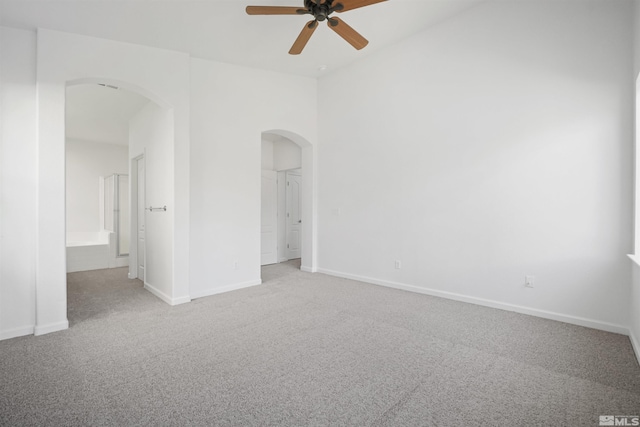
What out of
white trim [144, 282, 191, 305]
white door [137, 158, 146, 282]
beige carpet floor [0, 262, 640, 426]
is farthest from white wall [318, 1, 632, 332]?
white door [137, 158, 146, 282]

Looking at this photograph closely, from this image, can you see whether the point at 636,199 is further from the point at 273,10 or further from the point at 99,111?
the point at 99,111

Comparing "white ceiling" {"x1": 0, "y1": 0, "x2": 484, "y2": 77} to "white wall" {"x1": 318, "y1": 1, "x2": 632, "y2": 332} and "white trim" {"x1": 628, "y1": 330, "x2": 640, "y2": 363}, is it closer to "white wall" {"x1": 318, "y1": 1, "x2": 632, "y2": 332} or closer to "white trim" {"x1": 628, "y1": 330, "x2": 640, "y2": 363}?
"white wall" {"x1": 318, "y1": 1, "x2": 632, "y2": 332}

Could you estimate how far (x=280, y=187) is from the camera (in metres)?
7.30

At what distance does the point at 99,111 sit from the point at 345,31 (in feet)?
15.5

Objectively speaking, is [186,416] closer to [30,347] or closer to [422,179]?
[30,347]

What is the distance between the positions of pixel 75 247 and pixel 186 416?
6010 mm

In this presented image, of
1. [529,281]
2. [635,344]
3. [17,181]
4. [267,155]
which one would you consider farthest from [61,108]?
[635,344]

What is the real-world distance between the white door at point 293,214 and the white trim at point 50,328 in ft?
14.9

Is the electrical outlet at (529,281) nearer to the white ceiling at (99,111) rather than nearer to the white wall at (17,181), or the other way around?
the white wall at (17,181)

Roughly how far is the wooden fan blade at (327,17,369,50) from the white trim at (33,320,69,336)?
3832 millimetres

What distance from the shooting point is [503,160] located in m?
3.52

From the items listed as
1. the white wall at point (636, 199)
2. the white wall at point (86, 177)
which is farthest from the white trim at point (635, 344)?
the white wall at point (86, 177)

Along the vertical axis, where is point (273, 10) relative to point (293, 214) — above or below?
above

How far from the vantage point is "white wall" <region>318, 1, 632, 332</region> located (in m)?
2.95
